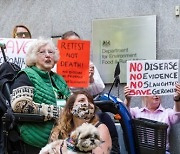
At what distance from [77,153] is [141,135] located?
1.37m

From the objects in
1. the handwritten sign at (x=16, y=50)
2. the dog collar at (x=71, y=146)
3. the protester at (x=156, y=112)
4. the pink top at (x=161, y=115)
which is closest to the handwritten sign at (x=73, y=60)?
the handwritten sign at (x=16, y=50)

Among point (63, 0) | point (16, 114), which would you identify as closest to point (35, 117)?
point (16, 114)

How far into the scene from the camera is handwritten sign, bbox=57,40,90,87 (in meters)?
5.75

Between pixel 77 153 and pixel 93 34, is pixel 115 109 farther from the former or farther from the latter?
pixel 93 34

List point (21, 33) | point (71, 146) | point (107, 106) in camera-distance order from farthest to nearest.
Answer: point (21, 33), point (107, 106), point (71, 146)

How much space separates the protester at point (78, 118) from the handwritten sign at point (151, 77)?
1029 mm

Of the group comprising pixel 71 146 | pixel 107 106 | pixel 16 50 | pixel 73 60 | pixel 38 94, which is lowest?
pixel 71 146

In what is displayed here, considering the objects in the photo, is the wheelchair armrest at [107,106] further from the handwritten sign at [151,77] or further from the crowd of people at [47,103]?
the handwritten sign at [151,77]

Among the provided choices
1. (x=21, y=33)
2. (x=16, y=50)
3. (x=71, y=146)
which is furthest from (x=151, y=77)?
(x=71, y=146)

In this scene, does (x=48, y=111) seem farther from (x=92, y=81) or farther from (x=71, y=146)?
(x=92, y=81)

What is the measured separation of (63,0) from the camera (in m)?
7.27

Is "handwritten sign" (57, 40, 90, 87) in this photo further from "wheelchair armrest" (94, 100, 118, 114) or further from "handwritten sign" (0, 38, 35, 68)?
"wheelchair armrest" (94, 100, 118, 114)

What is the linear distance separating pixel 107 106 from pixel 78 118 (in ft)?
2.26

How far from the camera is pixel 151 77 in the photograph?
5625mm
